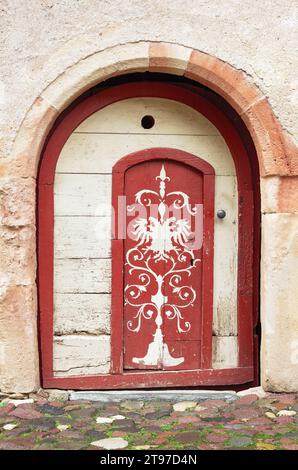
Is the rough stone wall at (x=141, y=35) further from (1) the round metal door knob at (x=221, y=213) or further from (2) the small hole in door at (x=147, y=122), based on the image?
(1) the round metal door knob at (x=221, y=213)

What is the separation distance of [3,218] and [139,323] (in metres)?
1.15

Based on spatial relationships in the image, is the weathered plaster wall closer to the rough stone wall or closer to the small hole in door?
the rough stone wall

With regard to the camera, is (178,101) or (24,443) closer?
(24,443)

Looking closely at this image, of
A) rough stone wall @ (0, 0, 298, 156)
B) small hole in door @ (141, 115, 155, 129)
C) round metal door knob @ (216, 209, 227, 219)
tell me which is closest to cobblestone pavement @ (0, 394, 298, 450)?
round metal door knob @ (216, 209, 227, 219)

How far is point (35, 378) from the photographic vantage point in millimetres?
3848

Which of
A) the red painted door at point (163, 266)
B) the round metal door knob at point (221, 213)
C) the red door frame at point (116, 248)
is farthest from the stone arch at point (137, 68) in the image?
the red painted door at point (163, 266)

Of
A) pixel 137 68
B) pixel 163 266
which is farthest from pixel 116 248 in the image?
pixel 137 68

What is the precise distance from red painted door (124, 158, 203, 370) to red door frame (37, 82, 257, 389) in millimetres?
111

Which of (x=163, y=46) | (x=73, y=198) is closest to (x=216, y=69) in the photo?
(x=163, y=46)

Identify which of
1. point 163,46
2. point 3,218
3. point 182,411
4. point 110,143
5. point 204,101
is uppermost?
point 163,46

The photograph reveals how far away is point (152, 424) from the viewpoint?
3.44m

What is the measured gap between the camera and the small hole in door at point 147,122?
4176 millimetres

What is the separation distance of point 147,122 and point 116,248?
35.0 inches

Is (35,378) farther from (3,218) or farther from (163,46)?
(163,46)
